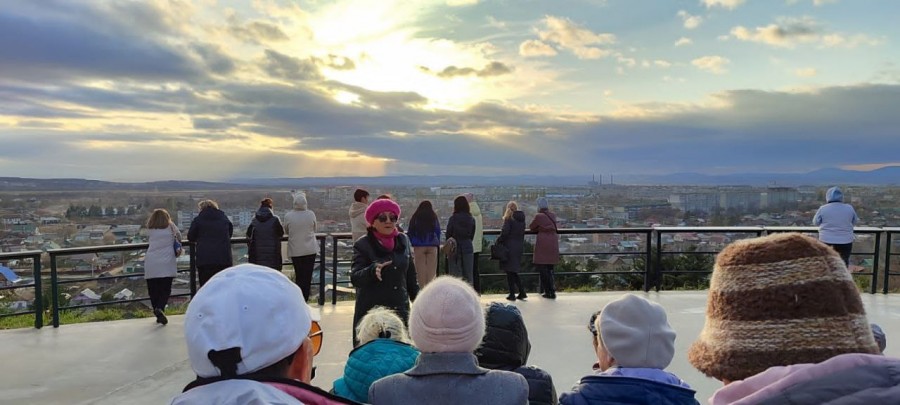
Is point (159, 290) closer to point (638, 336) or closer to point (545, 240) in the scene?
point (545, 240)

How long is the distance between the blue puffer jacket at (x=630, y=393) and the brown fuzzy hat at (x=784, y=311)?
1.94ft

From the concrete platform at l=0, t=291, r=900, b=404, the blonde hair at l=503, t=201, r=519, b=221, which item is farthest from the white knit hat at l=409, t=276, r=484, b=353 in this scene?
the blonde hair at l=503, t=201, r=519, b=221

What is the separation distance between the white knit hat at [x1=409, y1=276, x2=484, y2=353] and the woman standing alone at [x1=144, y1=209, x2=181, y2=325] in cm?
656

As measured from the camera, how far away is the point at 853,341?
1.32m

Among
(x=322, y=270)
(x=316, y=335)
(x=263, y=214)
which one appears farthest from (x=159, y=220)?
(x=316, y=335)

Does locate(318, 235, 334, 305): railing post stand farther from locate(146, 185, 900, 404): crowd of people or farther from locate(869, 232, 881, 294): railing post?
locate(869, 232, 881, 294): railing post

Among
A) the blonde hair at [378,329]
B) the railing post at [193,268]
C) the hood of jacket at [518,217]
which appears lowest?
the railing post at [193,268]

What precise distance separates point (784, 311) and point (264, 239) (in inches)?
313

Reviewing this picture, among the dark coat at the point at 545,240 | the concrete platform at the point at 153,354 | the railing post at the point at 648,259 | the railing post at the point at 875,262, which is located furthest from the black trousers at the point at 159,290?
the railing post at the point at 875,262

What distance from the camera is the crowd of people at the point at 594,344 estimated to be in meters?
1.31

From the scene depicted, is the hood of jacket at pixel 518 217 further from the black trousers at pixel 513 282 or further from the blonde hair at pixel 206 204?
the blonde hair at pixel 206 204

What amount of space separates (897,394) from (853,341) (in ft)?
0.79

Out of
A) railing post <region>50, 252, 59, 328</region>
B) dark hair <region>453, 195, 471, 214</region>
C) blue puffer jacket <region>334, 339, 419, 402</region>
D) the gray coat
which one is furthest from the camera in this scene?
dark hair <region>453, 195, 471, 214</region>

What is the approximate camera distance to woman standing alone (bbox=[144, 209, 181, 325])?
24.7ft
